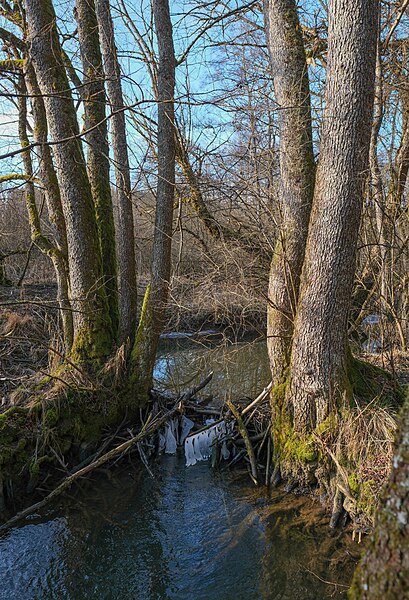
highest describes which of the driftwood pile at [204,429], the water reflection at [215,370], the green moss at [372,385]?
the green moss at [372,385]

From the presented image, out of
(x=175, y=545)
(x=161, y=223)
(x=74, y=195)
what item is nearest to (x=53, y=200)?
(x=74, y=195)

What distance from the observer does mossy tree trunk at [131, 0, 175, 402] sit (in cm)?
783

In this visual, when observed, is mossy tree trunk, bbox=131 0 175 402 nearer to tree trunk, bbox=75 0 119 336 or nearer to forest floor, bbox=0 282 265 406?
forest floor, bbox=0 282 265 406

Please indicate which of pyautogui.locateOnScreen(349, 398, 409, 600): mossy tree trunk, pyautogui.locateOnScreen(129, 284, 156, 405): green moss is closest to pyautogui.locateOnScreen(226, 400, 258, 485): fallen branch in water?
pyautogui.locateOnScreen(129, 284, 156, 405): green moss

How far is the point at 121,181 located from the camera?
822 cm

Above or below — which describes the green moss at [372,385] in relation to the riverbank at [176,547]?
above

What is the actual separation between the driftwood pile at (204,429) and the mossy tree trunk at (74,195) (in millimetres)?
1275

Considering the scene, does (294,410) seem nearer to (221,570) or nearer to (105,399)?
(221,570)

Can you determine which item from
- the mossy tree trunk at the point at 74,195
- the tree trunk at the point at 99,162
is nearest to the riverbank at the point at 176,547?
the mossy tree trunk at the point at 74,195

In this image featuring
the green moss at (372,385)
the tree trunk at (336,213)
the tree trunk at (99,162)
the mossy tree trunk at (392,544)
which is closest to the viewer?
the mossy tree trunk at (392,544)

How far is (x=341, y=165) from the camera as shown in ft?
17.7

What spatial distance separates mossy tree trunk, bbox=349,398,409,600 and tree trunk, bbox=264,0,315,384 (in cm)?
514

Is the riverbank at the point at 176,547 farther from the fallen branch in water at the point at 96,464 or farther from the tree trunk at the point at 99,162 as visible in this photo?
the tree trunk at the point at 99,162

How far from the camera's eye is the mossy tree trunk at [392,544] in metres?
1.22
